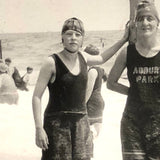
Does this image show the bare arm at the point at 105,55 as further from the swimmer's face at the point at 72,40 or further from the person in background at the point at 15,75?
the person in background at the point at 15,75

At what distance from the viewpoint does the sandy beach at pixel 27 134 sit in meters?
4.56

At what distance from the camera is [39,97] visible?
2.70 m

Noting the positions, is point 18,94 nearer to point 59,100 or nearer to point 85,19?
point 85,19

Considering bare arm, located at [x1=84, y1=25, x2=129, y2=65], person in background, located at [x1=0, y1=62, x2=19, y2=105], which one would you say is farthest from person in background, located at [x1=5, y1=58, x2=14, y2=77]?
bare arm, located at [x1=84, y1=25, x2=129, y2=65]

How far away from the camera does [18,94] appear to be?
21.0ft

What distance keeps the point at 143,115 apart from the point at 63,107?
0.48m

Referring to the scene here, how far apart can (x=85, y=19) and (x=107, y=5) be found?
0.29 meters

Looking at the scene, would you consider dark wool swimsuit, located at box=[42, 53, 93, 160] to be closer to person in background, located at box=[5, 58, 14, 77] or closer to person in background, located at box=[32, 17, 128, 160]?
person in background, located at box=[32, 17, 128, 160]

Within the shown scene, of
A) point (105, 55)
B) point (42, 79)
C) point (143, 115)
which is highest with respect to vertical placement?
point (105, 55)

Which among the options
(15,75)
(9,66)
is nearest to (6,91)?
(9,66)

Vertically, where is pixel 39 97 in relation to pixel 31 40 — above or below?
below

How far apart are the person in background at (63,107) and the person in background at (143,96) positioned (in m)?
0.27

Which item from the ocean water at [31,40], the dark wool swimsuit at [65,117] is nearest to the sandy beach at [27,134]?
A: the ocean water at [31,40]

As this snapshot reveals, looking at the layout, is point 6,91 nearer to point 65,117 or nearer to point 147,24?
point 65,117
